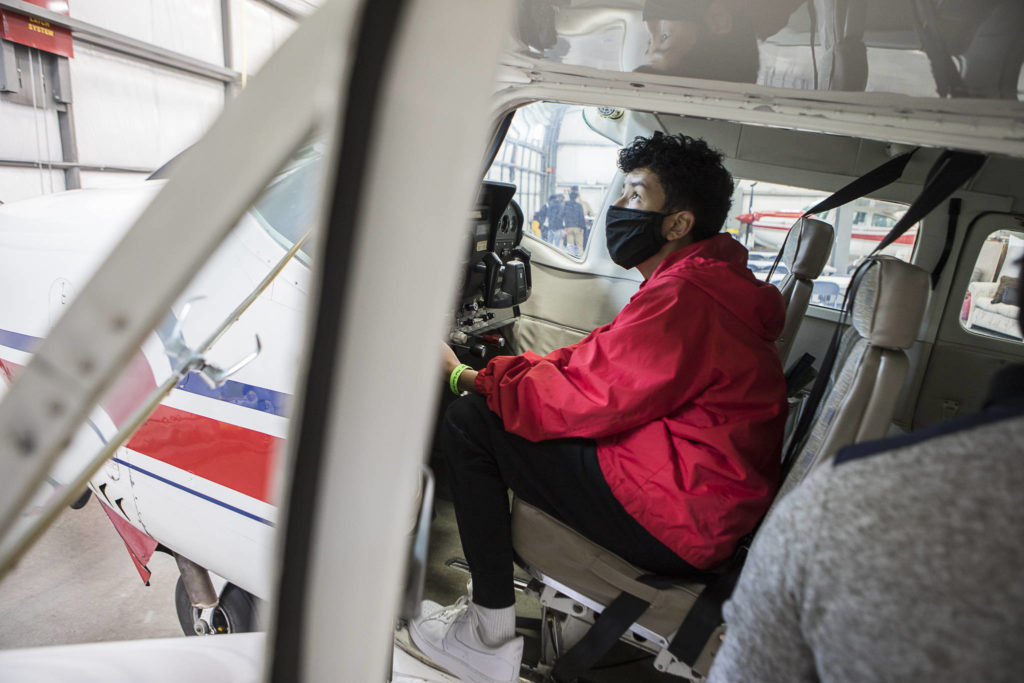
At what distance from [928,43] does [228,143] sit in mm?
1128

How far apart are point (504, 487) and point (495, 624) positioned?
0.41m

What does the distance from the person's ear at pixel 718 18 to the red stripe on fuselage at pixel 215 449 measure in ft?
4.17

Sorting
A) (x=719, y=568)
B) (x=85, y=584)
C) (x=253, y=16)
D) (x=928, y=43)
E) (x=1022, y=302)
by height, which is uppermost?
(x=253, y=16)

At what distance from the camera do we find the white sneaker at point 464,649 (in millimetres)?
1677

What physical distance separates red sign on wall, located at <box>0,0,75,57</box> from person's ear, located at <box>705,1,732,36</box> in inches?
237

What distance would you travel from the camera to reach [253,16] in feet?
24.6

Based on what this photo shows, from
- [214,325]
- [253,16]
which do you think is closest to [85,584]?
[214,325]

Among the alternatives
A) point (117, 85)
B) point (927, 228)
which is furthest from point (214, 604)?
point (117, 85)

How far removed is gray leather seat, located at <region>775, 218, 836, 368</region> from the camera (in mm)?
2479

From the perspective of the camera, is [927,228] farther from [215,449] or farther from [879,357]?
[215,449]

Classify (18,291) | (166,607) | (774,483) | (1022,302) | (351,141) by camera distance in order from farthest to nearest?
(166,607)
(18,291)
(774,483)
(1022,302)
(351,141)

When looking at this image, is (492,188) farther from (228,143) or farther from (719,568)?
(228,143)

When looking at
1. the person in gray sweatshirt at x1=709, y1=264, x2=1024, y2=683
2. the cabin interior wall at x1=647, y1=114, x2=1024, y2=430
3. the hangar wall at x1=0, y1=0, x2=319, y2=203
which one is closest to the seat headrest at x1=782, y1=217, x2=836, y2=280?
the cabin interior wall at x1=647, y1=114, x2=1024, y2=430

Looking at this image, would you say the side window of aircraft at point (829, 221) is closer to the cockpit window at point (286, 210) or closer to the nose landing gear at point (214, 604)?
the cockpit window at point (286, 210)
